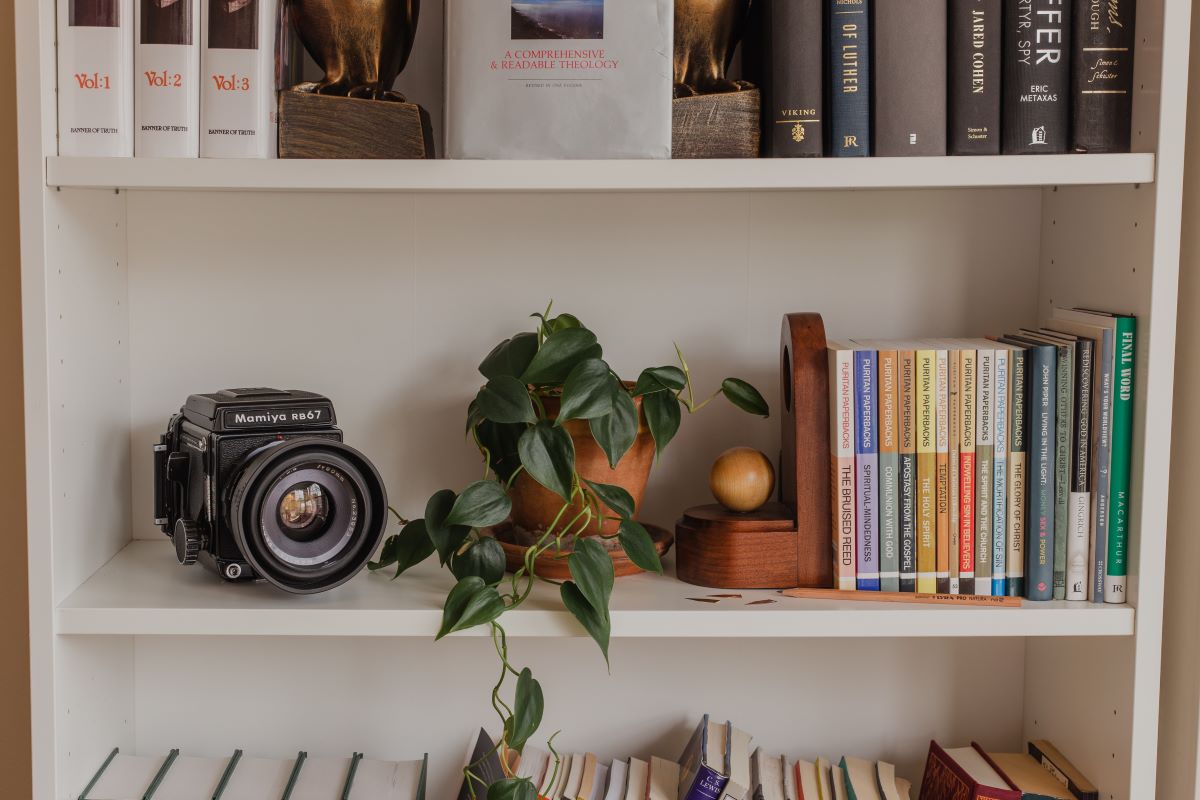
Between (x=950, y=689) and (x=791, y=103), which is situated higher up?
(x=791, y=103)

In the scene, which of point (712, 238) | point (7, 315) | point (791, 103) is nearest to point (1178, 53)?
point (791, 103)

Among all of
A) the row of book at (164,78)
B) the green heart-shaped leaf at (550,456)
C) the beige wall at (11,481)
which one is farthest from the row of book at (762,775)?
the row of book at (164,78)

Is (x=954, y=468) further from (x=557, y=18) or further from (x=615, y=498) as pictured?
(x=557, y=18)

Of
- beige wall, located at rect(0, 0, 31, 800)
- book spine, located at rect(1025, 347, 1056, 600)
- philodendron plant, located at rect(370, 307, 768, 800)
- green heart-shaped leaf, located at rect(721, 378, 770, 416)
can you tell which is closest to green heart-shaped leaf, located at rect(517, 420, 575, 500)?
philodendron plant, located at rect(370, 307, 768, 800)

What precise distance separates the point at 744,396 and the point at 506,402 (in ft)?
0.85

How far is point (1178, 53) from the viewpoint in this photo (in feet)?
2.76

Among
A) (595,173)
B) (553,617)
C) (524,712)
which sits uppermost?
(595,173)

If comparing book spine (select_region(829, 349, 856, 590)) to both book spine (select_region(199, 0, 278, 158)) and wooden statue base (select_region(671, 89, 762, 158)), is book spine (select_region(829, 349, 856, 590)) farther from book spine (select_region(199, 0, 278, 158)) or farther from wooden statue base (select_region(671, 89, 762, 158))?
book spine (select_region(199, 0, 278, 158))

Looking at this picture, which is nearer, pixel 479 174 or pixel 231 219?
pixel 479 174

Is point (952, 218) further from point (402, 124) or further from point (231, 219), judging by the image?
point (231, 219)

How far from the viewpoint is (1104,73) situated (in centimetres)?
89

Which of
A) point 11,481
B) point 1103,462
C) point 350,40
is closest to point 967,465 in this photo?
point 1103,462

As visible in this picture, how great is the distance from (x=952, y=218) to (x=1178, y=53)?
0.31 meters

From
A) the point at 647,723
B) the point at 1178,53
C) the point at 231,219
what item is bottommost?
the point at 647,723
